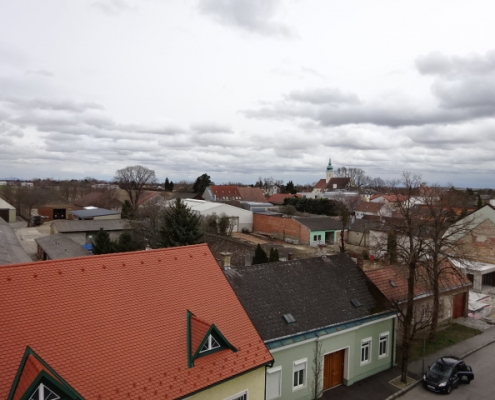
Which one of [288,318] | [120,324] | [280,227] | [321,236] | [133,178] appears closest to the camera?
[120,324]

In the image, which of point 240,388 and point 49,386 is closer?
point 49,386

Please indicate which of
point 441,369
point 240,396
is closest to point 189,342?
point 240,396

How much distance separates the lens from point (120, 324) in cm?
1028

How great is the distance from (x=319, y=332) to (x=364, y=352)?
348 centimetres

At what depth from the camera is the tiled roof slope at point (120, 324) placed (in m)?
8.96

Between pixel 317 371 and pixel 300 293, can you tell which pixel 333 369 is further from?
pixel 300 293

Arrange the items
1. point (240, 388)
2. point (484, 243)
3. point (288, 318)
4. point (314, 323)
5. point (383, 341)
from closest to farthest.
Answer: point (240, 388), point (288, 318), point (314, 323), point (383, 341), point (484, 243)

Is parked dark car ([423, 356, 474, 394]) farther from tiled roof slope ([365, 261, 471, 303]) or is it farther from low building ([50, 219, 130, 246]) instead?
low building ([50, 219, 130, 246])

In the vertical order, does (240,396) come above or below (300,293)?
below

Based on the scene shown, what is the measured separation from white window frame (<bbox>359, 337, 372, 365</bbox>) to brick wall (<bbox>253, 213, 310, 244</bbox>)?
1306 inches

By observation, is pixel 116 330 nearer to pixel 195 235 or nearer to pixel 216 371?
pixel 216 371

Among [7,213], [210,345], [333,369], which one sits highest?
[210,345]

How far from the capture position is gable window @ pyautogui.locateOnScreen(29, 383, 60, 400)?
7.85m

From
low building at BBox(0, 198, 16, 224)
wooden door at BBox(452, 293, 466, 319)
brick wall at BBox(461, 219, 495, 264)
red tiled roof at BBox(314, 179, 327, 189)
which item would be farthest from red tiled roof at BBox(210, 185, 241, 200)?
wooden door at BBox(452, 293, 466, 319)
